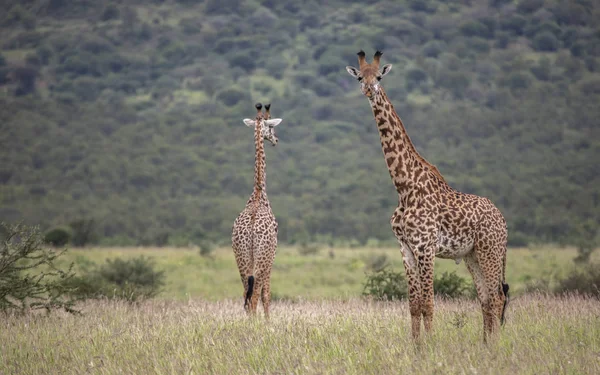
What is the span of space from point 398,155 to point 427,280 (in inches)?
54.2

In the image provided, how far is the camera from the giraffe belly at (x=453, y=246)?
8.93 metres

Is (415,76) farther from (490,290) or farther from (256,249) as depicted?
(490,290)

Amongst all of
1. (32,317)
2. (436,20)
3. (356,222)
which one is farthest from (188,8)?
(32,317)

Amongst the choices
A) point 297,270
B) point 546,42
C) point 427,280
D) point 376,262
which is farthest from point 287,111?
point 427,280

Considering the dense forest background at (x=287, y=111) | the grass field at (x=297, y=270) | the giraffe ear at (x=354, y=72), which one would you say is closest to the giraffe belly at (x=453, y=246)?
the giraffe ear at (x=354, y=72)

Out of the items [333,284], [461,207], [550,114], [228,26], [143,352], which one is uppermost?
[228,26]

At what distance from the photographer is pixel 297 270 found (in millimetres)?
30266

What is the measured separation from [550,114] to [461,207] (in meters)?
82.5

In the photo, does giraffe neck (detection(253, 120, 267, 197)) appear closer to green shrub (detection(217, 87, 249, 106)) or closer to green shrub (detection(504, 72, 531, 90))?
green shrub (detection(217, 87, 249, 106))

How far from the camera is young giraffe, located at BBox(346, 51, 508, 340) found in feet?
28.8

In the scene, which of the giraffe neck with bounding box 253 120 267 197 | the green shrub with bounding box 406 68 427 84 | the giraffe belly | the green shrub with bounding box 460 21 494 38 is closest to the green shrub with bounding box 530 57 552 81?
the green shrub with bounding box 406 68 427 84

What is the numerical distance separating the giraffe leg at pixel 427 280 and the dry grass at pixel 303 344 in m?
A: 0.23

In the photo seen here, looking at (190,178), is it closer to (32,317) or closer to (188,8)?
(32,317)

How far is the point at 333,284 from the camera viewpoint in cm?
2680
